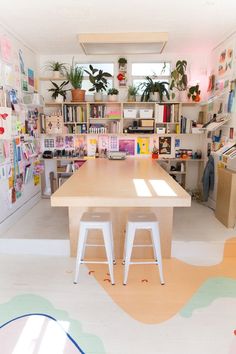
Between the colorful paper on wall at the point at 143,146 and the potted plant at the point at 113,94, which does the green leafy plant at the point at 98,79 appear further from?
the colorful paper on wall at the point at 143,146

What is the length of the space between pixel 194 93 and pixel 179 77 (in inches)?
14.3

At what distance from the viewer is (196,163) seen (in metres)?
5.00

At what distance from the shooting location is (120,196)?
2.15m

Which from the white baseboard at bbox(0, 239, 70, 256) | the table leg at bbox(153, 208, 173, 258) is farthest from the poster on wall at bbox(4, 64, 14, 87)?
the table leg at bbox(153, 208, 173, 258)

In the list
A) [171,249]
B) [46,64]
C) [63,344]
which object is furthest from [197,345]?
[46,64]

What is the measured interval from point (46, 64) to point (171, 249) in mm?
3813

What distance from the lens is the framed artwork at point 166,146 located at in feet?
16.2

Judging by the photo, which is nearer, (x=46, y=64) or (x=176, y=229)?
(x=176, y=229)

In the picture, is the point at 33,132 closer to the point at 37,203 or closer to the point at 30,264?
the point at 37,203

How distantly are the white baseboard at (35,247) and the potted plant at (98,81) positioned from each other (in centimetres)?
267

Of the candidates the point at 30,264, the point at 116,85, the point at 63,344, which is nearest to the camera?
the point at 63,344

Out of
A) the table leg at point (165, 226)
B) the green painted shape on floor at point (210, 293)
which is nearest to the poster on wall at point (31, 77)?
the table leg at point (165, 226)

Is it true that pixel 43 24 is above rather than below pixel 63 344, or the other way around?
above

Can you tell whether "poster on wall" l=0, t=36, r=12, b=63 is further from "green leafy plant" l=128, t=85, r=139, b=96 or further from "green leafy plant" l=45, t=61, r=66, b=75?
"green leafy plant" l=128, t=85, r=139, b=96
